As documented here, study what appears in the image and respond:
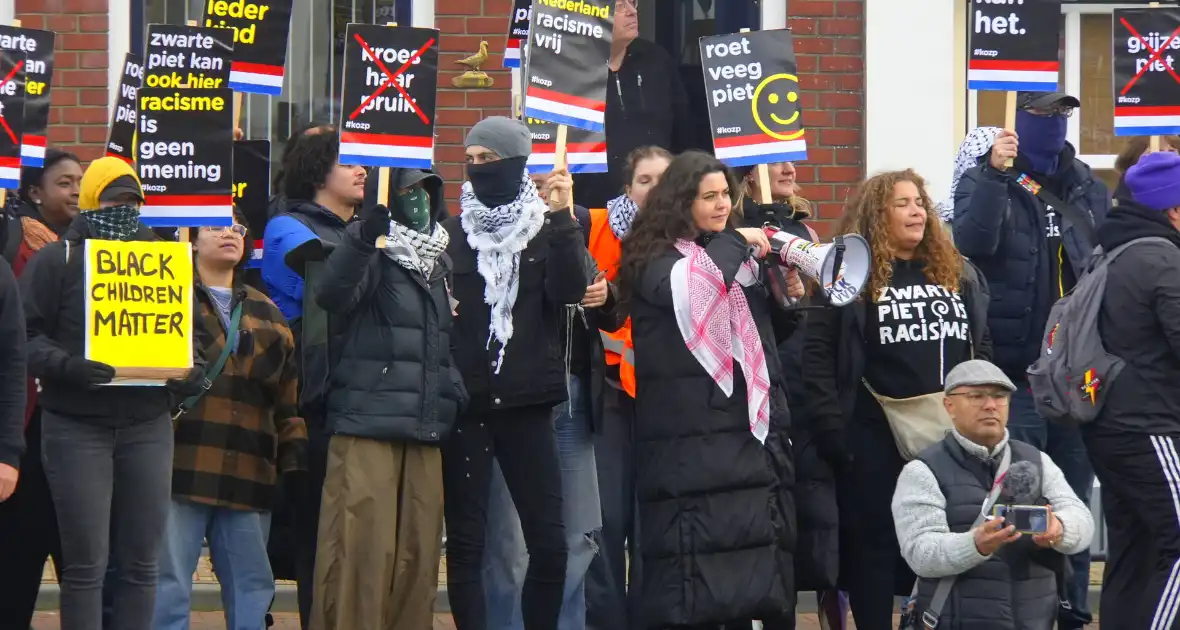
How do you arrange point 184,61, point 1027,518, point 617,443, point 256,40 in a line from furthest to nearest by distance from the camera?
1. point 256,40
2. point 617,443
3. point 184,61
4. point 1027,518

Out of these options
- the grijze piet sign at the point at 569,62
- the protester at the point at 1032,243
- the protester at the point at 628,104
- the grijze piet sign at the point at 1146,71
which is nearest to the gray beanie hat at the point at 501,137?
the grijze piet sign at the point at 569,62

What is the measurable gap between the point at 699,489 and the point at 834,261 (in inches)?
37.8

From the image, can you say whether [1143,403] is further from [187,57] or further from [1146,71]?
[187,57]

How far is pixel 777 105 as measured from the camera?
8641 millimetres

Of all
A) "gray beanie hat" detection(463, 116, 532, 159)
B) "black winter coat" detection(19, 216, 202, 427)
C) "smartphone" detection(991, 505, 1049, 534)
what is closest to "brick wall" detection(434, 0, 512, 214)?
"gray beanie hat" detection(463, 116, 532, 159)

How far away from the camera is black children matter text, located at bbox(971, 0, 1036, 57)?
884 cm

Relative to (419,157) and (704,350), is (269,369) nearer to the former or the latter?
(419,157)

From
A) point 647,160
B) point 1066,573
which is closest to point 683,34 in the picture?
point 647,160

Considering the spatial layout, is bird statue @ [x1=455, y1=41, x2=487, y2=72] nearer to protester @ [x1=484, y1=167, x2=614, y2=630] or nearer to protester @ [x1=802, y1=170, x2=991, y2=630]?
protester @ [x1=484, y1=167, x2=614, y2=630]

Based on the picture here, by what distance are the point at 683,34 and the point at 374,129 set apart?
13.5 feet

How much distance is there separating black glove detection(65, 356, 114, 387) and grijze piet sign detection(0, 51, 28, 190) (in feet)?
3.88

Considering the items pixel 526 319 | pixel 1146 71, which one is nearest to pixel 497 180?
pixel 526 319

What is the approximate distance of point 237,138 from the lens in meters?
8.91

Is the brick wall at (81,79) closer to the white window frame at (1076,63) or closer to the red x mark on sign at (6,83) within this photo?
the red x mark on sign at (6,83)
